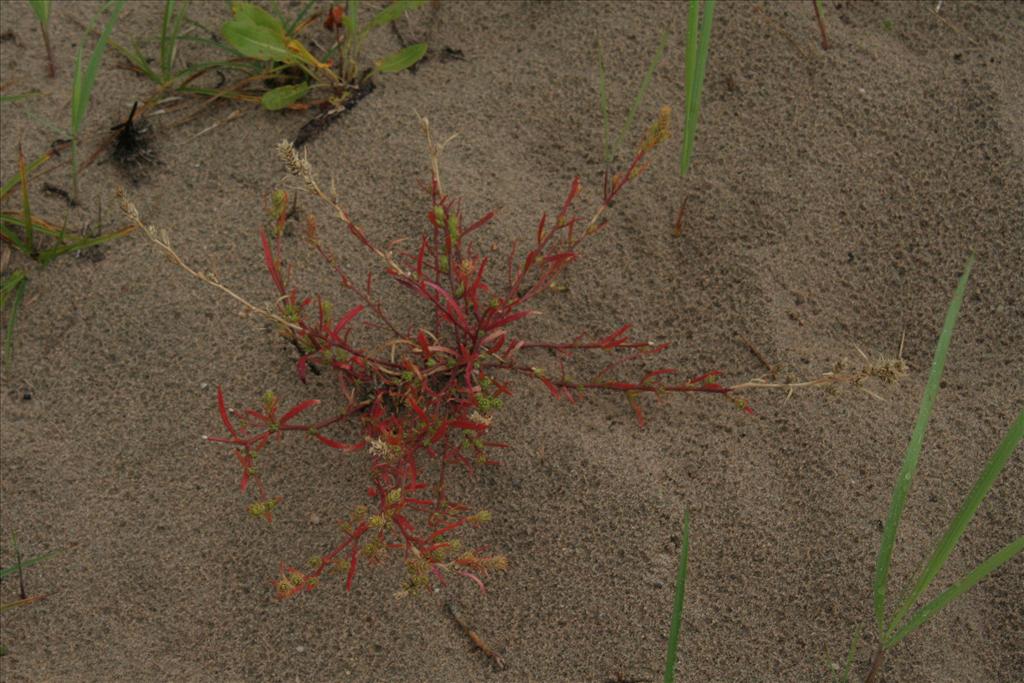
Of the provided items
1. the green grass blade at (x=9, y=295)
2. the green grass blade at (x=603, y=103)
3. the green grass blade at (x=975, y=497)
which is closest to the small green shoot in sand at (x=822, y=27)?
the green grass blade at (x=603, y=103)

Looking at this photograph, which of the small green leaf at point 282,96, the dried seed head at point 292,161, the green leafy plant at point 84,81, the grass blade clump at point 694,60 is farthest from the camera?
the small green leaf at point 282,96

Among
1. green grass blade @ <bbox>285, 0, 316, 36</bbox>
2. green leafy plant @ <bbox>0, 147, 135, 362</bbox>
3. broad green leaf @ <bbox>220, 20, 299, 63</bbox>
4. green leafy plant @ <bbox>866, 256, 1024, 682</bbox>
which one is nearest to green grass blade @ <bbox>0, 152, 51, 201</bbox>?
green leafy plant @ <bbox>0, 147, 135, 362</bbox>

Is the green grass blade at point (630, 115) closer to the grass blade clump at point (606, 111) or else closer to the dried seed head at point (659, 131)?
the grass blade clump at point (606, 111)

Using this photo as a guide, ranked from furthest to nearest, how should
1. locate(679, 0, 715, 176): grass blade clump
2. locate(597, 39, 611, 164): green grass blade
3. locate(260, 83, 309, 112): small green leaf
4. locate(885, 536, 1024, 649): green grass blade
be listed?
locate(260, 83, 309, 112): small green leaf, locate(597, 39, 611, 164): green grass blade, locate(679, 0, 715, 176): grass blade clump, locate(885, 536, 1024, 649): green grass blade

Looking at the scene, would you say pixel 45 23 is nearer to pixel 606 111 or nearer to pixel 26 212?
pixel 26 212

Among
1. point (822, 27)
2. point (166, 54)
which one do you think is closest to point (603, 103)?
point (822, 27)

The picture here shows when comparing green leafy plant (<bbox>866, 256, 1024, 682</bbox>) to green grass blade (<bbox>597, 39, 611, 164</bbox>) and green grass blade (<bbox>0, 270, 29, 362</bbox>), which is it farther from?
green grass blade (<bbox>0, 270, 29, 362</bbox>)
